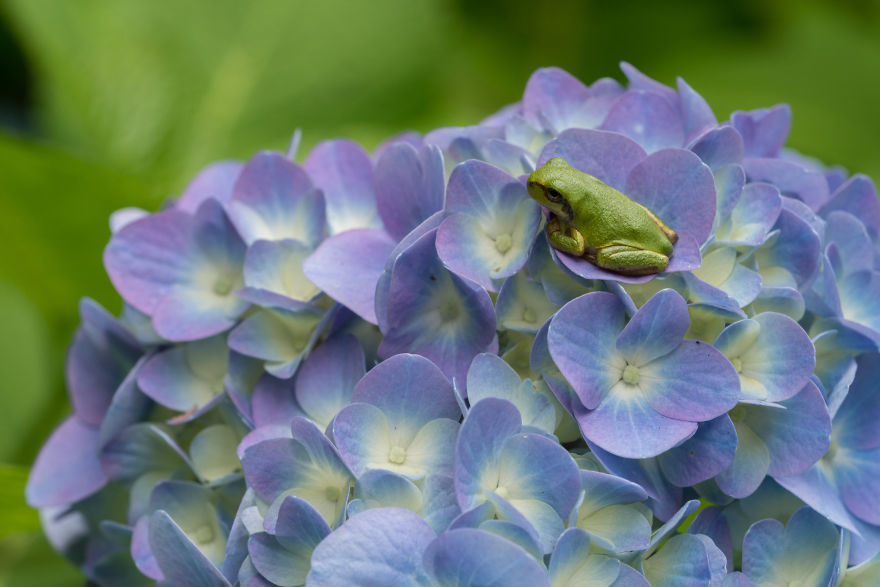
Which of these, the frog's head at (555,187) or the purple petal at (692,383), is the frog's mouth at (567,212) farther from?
the purple petal at (692,383)

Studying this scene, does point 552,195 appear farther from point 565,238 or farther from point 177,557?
point 177,557

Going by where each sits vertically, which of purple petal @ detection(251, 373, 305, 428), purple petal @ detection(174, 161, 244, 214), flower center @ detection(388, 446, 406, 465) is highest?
flower center @ detection(388, 446, 406, 465)

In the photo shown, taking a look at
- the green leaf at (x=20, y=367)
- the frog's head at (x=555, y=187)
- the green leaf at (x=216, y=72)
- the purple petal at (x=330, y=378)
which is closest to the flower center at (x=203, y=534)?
the purple petal at (x=330, y=378)

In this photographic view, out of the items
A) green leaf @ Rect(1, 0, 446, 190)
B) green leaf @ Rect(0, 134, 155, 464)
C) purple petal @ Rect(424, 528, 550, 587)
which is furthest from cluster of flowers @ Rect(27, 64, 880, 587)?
green leaf @ Rect(1, 0, 446, 190)

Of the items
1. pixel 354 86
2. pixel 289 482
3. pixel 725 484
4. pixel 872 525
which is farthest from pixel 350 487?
pixel 354 86

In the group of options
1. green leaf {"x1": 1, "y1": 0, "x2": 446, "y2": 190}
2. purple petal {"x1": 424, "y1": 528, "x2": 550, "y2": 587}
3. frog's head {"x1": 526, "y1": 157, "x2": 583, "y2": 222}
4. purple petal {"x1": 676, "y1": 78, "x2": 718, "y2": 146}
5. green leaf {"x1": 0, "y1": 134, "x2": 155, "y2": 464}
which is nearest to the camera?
purple petal {"x1": 424, "y1": 528, "x2": 550, "y2": 587}

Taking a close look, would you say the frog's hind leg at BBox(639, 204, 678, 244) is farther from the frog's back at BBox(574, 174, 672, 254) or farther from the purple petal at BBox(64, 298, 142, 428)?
the purple petal at BBox(64, 298, 142, 428)

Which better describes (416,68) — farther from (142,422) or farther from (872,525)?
(872,525)
